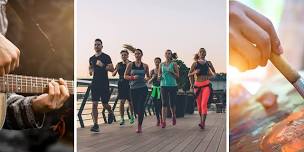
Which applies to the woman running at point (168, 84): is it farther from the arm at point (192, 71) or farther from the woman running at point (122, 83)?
the woman running at point (122, 83)

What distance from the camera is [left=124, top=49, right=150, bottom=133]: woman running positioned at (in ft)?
12.0

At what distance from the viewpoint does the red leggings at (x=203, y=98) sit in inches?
149

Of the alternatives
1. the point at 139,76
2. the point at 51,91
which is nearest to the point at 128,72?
the point at 139,76

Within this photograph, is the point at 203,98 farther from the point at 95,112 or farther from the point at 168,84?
the point at 95,112

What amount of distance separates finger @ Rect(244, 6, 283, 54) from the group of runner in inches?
19.4

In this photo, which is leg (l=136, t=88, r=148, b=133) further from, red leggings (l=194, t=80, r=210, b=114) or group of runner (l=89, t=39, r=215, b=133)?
red leggings (l=194, t=80, r=210, b=114)

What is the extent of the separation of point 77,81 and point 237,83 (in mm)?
1279

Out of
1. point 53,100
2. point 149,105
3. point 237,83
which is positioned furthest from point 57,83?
point 237,83

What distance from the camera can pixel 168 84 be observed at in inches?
147

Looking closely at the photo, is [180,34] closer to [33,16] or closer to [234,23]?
[234,23]

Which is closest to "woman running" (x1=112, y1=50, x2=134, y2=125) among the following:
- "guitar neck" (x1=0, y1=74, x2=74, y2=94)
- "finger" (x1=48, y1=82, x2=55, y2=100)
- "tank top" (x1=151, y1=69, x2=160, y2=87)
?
"tank top" (x1=151, y1=69, x2=160, y2=87)

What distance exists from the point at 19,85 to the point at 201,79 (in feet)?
4.67

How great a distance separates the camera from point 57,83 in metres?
3.40

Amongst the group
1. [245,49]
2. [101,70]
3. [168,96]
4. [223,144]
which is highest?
[245,49]
